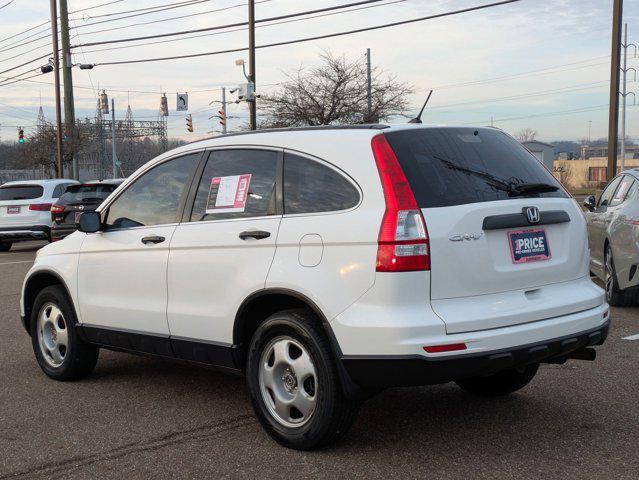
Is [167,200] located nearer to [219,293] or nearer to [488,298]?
[219,293]

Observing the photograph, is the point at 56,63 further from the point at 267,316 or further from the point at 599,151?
the point at 599,151

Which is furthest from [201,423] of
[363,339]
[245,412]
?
[363,339]

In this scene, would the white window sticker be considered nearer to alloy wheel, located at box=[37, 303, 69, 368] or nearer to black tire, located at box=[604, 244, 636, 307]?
alloy wheel, located at box=[37, 303, 69, 368]

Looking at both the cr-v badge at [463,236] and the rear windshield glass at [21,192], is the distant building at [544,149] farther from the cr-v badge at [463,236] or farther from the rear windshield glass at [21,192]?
the cr-v badge at [463,236]

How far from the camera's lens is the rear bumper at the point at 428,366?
3.79m

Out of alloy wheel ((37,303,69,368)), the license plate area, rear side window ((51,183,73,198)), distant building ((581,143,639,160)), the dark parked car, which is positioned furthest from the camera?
distant building ((581,143,639,160))

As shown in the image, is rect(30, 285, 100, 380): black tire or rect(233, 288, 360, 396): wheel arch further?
rect(30, 285, 100, 380): black tire

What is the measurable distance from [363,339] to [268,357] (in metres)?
0.77

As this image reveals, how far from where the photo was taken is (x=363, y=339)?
3869 millimetres

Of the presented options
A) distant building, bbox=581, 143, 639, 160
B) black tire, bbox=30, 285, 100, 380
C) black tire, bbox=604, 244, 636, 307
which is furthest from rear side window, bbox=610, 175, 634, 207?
distant building, bbox=581, 143, 639, 160

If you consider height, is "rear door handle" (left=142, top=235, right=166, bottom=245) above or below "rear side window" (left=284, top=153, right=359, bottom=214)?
below

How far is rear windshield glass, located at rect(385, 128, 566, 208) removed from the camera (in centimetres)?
403

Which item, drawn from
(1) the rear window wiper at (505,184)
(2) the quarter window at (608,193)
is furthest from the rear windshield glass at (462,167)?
(2) the quarter window at (608,193)

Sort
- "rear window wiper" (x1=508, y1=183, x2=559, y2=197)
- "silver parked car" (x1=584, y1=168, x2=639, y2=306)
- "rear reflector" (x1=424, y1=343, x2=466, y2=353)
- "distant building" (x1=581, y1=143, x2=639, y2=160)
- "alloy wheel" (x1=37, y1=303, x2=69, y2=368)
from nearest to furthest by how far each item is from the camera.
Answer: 1. "rear reflector" (x1=424, y1=343, x2=466, y2=353)
2. "rear window wiper" (x1=508, y1=183, x2=559, y2=197)
3. "alloy wheel" (x1=37, y1=303, x2=69, y2=368)
4. "silver parked car" (x1=584, y1=168, x2=639, y2=306)
5. "distant building" (x1=581, y1=143, x2=639, y2=160)
